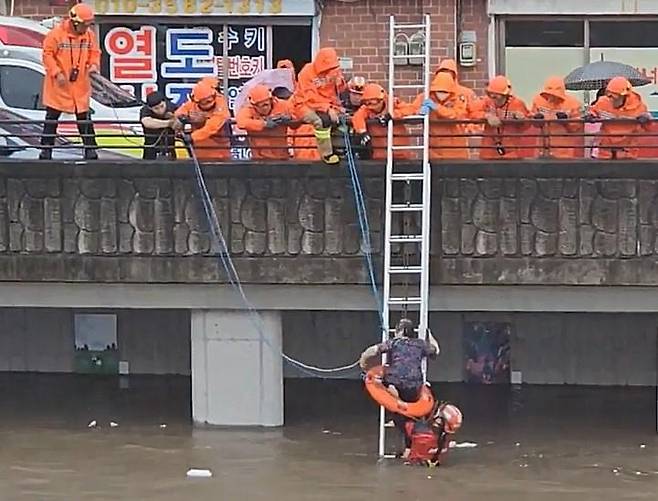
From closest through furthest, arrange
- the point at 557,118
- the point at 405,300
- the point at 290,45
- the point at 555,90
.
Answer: the point at 405,300 < the point at 557,118 < the point at 555,90 < the point at 290,45

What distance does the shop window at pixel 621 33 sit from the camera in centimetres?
1886

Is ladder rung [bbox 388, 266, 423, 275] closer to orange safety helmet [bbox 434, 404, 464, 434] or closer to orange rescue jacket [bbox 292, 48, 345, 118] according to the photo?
orange safety helmet [bbox 434, 404, 464, 434]

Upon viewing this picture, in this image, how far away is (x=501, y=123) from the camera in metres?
13.6

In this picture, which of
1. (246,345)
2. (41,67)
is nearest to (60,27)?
(41,67)

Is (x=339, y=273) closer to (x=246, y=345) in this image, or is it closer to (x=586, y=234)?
(x=246, y=345)

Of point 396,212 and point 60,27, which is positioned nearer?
point 396,212

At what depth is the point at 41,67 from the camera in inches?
639

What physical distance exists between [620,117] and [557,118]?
2.14 ft

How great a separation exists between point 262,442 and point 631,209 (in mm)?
3853

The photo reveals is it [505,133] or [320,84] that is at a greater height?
[320,84]

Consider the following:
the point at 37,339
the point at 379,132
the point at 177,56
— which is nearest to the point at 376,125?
the point at 379,132

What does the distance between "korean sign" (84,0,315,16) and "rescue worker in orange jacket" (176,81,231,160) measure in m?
4.75

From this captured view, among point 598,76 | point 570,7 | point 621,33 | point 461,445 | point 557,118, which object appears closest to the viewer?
point 461,445

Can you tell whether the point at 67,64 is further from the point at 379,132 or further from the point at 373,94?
the point at 379,132
